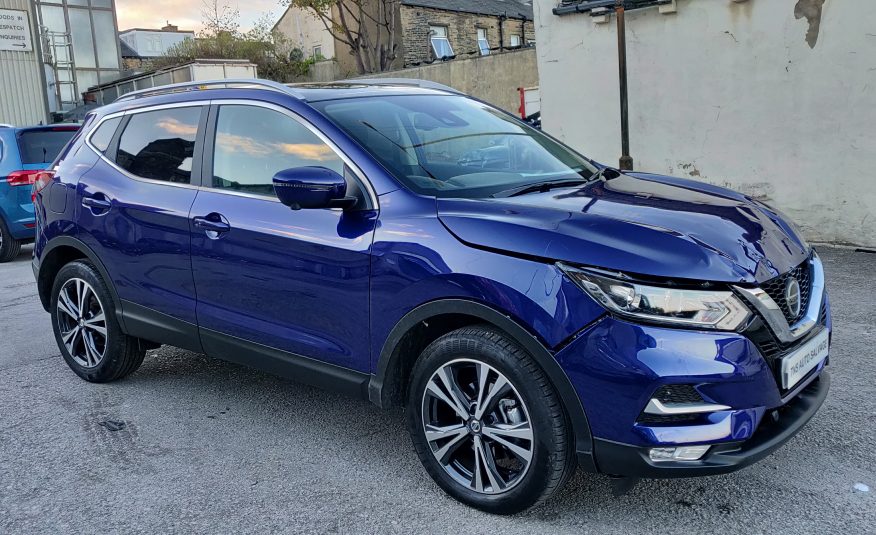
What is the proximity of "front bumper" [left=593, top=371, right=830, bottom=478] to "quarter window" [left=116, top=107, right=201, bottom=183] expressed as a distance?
105 inches

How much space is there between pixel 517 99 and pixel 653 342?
1743cm

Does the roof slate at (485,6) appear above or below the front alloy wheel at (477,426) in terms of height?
above

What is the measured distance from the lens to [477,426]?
2.98 meters

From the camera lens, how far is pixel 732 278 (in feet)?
8.52

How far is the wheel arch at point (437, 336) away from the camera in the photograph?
269 centimetres

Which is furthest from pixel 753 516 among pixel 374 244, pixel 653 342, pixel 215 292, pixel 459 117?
pixel 215 292

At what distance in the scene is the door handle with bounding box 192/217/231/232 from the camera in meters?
3.73

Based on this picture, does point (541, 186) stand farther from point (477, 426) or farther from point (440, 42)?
point (440, 42)

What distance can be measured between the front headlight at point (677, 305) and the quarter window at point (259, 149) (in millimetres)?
1441

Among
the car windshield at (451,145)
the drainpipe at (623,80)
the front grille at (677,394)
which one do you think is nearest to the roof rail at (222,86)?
the car windshield at (451,145)

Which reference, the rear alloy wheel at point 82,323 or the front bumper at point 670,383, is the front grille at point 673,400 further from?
the rear alloy wheel at point 82,323

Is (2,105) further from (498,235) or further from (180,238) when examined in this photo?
(498,235)

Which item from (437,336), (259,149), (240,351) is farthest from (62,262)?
(437,336)

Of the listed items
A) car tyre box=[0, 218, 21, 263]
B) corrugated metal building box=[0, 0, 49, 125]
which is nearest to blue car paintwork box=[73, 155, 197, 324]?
car tyre box=[0, 218, 21, 263]
